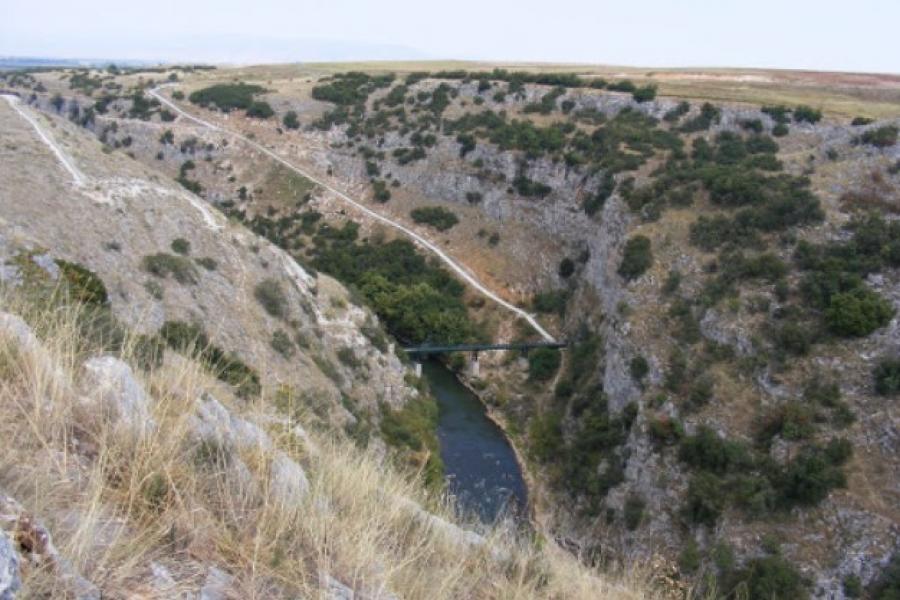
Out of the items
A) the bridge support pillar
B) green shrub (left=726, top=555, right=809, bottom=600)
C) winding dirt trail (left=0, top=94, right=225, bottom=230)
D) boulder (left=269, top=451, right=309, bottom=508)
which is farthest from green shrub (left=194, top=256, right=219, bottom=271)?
boulder (left=269, top=451, right=309, bottom=508)

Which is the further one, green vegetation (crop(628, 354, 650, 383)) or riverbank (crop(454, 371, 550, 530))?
green vegetation (crop(628, 354, 650, 383))

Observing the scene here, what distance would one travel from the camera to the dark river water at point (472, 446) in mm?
31573

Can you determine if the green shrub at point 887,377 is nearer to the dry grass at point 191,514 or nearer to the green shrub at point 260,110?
the dry grass at point 191,514

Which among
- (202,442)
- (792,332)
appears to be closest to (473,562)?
(202,442)

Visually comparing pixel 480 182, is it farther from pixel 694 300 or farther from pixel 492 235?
pixel 694 300

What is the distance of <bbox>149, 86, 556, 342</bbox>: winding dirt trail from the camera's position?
160 feet

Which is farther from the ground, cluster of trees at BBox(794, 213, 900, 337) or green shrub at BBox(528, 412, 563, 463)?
cluster of trees at BBox(794, 213, 900, 337)

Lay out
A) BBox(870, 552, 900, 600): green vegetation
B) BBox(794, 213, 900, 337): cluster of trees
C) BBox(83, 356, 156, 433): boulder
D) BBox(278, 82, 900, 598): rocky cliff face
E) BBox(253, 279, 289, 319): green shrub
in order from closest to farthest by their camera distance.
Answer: BBox(83, 356, 156, 433): boulder < BBox(870, 552, 900, 600): green vegetation < BBox(278, 82, 900, 598): rocky cliff face < BBox(794, 213, 900, 337): cluster of trees < BBox(253, 279, 289, 319): green shrub

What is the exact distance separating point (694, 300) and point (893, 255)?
881cm

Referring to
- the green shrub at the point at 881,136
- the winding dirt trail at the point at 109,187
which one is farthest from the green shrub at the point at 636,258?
the winding dirt trail at the point at 109,187

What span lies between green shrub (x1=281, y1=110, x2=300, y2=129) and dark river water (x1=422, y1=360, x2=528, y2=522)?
36.0 metres

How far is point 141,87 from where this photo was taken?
3179 inches

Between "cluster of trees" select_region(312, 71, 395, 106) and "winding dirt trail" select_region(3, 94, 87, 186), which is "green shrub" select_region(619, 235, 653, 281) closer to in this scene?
"winding dirt trail" select_region(3, 94, 87, 186)

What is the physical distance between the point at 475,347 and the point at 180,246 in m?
19.4
